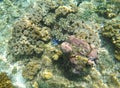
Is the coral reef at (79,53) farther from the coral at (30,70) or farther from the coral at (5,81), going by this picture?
the coral at (5,81)

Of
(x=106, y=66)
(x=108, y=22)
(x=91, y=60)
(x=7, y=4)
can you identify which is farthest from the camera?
(x=7, y=4)

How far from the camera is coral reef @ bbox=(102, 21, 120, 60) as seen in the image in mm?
8930

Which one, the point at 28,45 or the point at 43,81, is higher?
the point at 28,45

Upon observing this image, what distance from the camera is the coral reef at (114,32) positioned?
352 inches

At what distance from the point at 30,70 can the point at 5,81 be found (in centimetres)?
98

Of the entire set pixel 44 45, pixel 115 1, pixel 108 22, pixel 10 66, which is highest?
pixel 115 1

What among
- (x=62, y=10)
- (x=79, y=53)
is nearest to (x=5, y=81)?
(x=79, y=53)

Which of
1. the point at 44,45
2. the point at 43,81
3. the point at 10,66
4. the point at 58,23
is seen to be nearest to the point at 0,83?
the point at 10,66

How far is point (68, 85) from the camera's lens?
8.34 m

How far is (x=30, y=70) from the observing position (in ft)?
28.5

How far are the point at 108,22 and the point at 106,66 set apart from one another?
1854 mm

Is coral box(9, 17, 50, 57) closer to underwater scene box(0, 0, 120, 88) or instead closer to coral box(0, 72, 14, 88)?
underwater scene box(0, 0, 120, 88)

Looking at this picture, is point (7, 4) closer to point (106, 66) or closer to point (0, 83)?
point (0, 83)

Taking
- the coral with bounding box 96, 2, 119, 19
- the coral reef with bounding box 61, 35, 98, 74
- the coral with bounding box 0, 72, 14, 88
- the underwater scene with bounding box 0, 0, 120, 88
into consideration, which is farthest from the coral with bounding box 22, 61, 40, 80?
the coral with bounding box 96, 2, 119, 19
